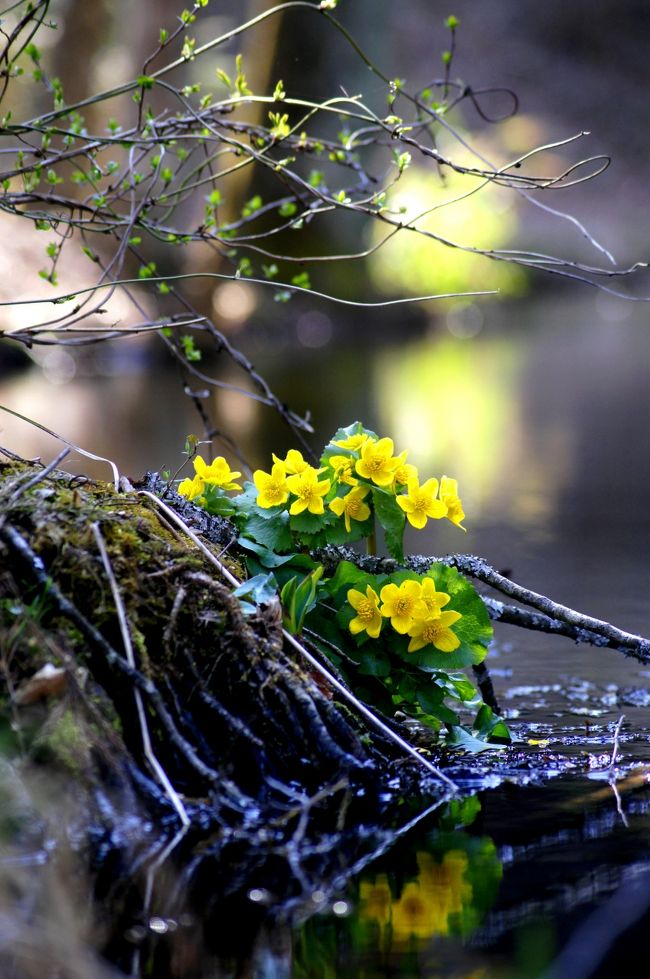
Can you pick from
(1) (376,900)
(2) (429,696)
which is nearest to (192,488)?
(2) (429,696)

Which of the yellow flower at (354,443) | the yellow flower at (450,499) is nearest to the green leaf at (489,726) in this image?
the yellow flower at (450,499)

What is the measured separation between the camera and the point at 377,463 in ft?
9.69

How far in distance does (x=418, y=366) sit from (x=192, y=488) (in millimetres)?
10931

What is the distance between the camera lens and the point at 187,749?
2.42 m

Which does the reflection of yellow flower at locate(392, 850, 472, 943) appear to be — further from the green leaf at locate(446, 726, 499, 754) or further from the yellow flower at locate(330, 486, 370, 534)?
the yellow flower at locate(330, 486, 370, 534)

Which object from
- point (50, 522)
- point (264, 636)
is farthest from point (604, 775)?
point (50, 522)

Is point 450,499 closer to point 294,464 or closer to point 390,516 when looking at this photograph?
point 390,516

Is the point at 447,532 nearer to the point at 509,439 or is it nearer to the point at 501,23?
the point at 509,439

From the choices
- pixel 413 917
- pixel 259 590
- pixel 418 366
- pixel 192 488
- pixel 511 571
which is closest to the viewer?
pixel 413 917

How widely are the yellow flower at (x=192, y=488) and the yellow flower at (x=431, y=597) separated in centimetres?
62

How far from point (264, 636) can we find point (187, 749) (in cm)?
33

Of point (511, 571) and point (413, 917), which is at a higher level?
point (511, 571)

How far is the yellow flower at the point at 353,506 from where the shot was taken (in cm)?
301

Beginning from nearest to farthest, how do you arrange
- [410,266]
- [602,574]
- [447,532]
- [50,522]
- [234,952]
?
1. [234,952]
2. [50,522]
3. [602,574]
4. [447,532]
5. [410,266]
